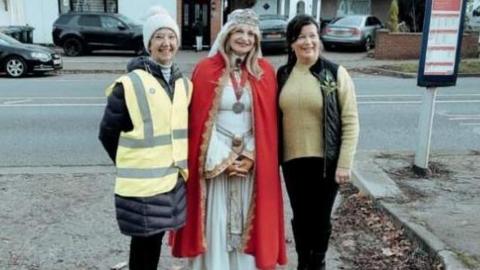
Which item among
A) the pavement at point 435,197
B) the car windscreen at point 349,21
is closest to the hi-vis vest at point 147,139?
the pavement at point 435,197

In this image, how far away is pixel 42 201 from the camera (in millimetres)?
5383

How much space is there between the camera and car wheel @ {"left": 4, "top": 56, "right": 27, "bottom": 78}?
15.9m

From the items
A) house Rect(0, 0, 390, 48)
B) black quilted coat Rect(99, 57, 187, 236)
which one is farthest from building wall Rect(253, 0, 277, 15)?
black quilted coat Rect(99, 57, 187, 236)

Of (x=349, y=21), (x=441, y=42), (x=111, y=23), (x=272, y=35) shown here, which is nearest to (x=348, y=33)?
(x=349, y=21)

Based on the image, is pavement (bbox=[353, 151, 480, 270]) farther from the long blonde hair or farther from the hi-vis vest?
the hi-vis vest

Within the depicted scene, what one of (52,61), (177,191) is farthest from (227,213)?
(52,61)

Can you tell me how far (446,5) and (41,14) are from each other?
2360 cm

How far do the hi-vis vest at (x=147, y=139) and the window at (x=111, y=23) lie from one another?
19.4 meters

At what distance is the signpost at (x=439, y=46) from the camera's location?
5652mm

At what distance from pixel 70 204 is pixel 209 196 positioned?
7.81 ft

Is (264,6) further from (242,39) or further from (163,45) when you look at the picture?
(163,45)

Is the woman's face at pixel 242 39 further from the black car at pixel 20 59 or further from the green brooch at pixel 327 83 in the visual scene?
the black car at pixel 20 59

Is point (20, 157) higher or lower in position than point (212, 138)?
lower

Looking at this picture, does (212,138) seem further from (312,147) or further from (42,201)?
(42,201)
